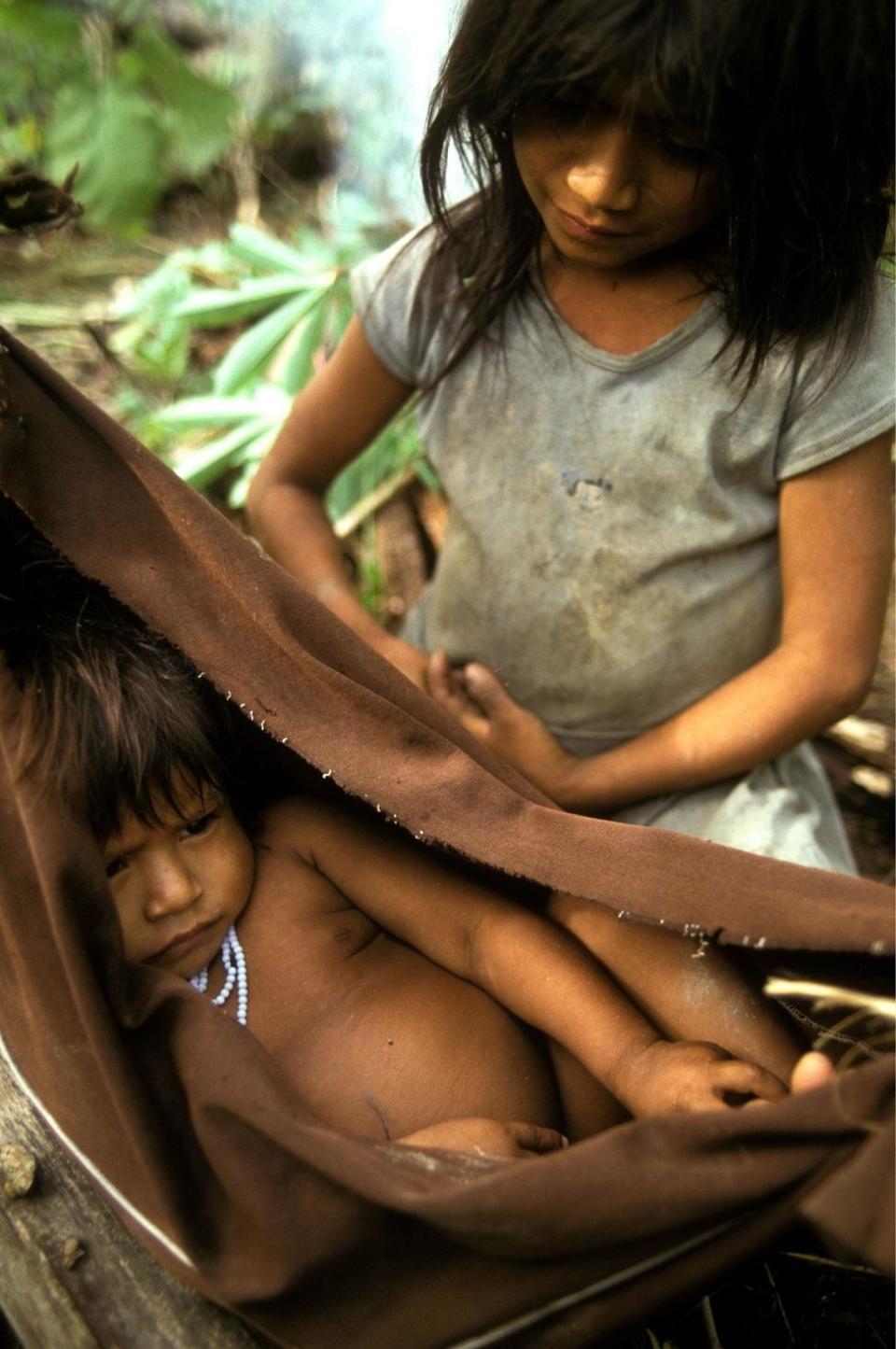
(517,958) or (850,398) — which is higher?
(850,398)

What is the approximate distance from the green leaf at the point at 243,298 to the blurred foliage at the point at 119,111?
144cm

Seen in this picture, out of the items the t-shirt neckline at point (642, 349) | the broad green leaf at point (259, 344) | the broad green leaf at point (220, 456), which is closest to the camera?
the t-shirt neckline at point (642, 349)

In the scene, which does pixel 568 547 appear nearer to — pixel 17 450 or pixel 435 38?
pixel 17 450

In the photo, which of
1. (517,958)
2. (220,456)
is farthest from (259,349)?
(517,958)

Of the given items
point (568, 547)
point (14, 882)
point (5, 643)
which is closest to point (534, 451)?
point (568, 547)

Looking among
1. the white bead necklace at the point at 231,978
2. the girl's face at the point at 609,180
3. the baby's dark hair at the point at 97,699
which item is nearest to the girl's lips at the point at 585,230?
the girl's face at the point at 609,180

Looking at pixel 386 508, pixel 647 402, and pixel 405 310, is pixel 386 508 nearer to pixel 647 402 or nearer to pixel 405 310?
pixel 405 310

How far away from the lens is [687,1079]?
1.06m

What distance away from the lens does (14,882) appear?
113cm

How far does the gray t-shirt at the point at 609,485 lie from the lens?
1.35 metres

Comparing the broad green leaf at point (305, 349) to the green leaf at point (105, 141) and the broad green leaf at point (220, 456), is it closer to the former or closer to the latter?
the broad green leaf at point (220, 456)

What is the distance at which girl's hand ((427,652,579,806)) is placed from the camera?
1609 mm

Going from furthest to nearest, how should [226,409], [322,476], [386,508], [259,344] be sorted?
1. [386,508]
2. [226,409]
3. [259,344]
4. [322,476]

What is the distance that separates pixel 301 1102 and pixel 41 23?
3494mm
